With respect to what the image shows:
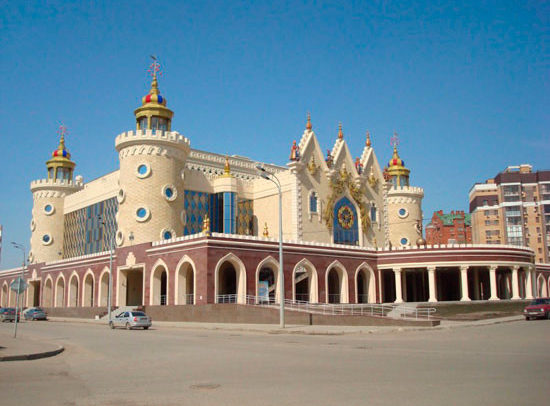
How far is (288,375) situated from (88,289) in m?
48.6

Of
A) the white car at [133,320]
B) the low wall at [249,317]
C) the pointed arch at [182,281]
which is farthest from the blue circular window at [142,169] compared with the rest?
the white car at [133,320]

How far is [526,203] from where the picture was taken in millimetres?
112312

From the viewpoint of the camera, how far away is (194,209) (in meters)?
57.4

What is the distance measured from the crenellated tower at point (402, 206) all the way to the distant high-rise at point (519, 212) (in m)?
47.4

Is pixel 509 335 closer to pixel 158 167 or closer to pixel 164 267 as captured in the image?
pixel 164 267

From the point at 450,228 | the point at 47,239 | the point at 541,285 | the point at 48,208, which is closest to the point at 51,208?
the point at 48,208

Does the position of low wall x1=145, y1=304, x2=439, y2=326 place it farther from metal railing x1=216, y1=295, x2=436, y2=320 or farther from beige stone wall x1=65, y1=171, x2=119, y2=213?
beige stone wall x1=65, y1=171, x2=119, y2=213

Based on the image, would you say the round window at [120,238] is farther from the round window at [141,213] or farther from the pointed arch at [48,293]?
the pointed arch at [48,293]

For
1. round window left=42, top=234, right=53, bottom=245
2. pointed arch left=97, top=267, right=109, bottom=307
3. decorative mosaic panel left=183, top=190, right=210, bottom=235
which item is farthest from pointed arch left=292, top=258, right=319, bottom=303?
round window left=42, top=234, right=53, bottom=245

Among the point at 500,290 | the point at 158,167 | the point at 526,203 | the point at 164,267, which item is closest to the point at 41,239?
the point at 158,167

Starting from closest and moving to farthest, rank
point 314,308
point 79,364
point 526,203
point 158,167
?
point 79,364, point 314,308, point 158,167, point 526,203

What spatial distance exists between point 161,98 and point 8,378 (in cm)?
4599

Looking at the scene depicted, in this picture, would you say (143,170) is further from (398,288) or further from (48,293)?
(398,288)

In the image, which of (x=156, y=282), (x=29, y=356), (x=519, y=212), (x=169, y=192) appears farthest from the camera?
(x=519, y=212)
